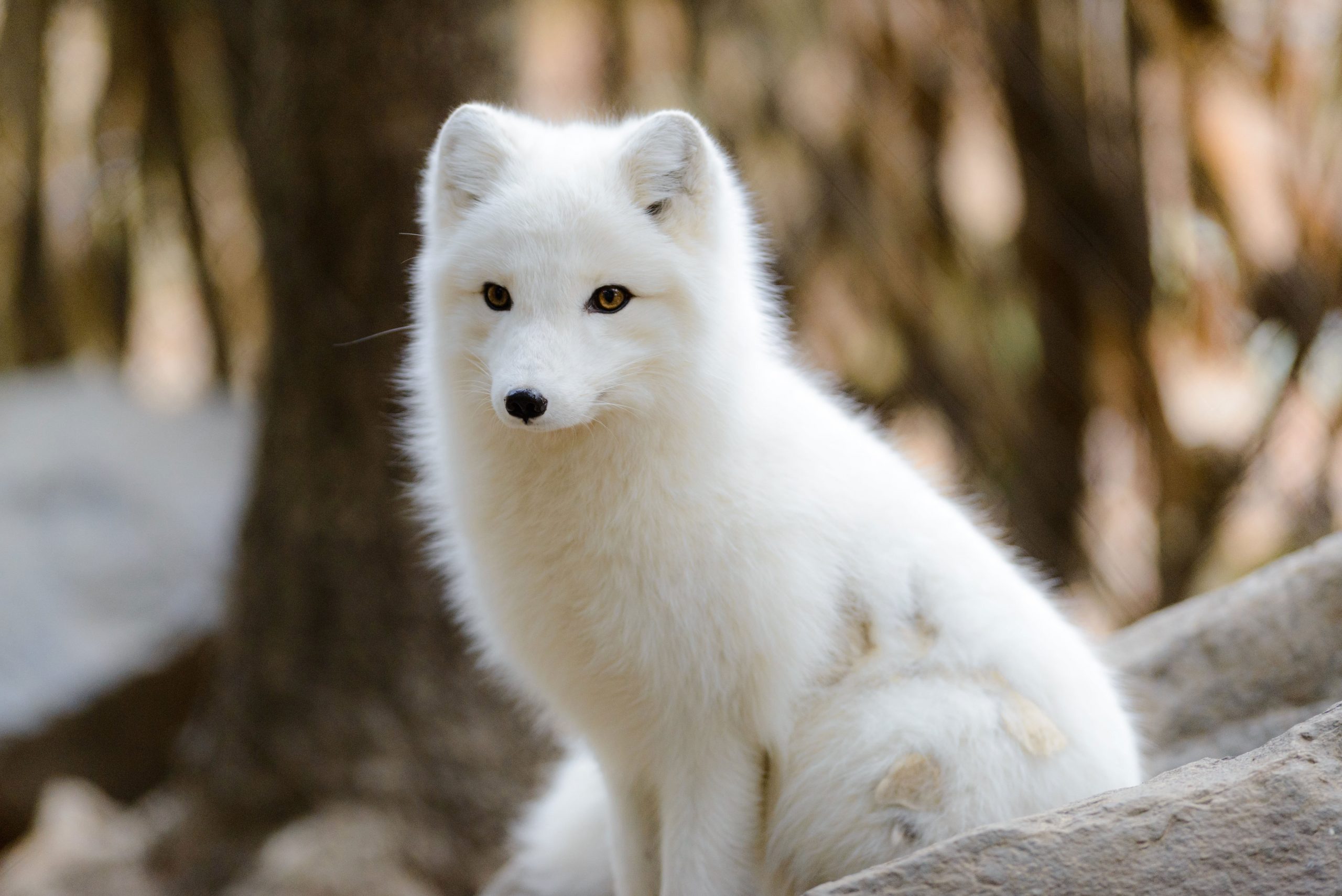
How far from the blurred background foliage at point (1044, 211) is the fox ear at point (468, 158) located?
298cm

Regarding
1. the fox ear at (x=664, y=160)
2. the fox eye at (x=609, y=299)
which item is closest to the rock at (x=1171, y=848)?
the fox eye at (x=609, y=299)

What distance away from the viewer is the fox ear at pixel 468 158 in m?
2.53

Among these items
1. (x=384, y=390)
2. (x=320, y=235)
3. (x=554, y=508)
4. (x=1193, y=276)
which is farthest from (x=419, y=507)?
(x=1193, y=276)

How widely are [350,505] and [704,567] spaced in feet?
6.76

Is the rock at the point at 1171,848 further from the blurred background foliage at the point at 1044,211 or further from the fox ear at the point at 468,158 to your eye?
the blurred background foliage at the point at 1044,211

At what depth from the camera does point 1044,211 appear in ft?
20.2

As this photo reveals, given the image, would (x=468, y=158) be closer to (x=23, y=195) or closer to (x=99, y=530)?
(x=99, y=530)

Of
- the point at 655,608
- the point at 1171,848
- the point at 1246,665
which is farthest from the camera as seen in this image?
the point at 1246,665

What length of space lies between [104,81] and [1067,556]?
5.95 metres

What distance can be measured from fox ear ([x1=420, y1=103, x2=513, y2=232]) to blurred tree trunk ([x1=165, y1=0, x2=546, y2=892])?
1.47 m

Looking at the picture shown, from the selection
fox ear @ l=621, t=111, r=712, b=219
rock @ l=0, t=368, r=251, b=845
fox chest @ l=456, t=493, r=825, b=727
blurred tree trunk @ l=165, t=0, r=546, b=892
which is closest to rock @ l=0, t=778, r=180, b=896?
blurred tree trunk @ l=165, t=0, r=546, b=892

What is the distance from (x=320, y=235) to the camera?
4.09m

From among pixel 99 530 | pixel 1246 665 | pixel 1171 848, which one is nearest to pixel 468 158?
pixel 1171 848

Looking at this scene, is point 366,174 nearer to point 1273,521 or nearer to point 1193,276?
point 1193,276
